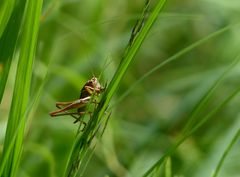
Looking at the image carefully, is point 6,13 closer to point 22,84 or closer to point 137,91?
point 22,84

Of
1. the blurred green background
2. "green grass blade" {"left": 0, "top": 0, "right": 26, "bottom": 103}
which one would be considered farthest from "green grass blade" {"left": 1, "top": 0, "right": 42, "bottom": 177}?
the blurred green background

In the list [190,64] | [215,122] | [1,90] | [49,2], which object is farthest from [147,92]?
[1,90]

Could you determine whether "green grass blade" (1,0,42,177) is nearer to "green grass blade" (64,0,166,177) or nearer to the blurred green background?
"green grass blade" (64,0,166,177)

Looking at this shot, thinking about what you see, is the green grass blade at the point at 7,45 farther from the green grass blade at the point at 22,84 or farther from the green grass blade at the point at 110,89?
the green grass blade at the point at 110,89

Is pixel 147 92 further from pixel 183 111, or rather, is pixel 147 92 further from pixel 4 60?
pixel 4 60

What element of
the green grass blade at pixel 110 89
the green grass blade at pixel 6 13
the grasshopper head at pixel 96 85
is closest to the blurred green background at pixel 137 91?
the grasshopper head at pixel 96 85

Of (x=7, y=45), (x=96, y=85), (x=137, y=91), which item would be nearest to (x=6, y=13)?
(x=7, y=45)
